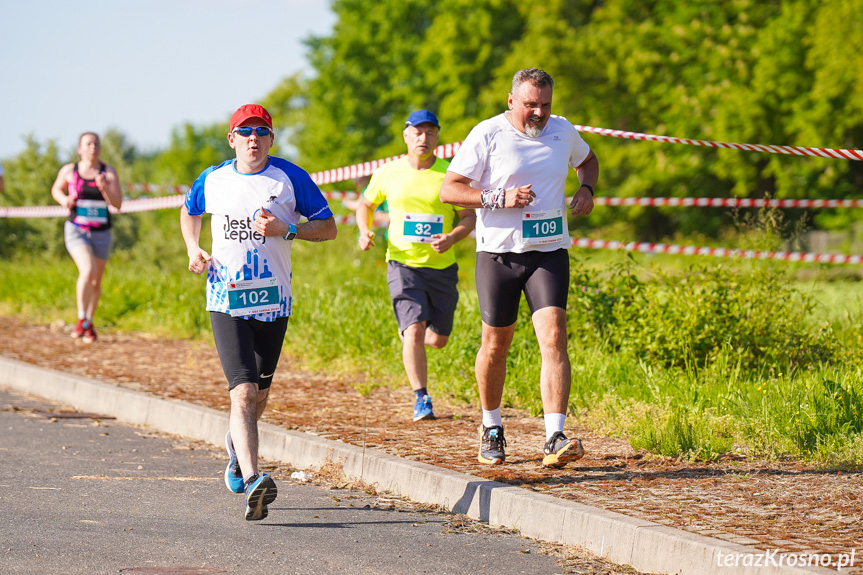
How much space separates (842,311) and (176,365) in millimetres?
6413

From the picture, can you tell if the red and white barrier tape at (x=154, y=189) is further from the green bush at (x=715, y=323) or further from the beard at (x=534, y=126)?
the beard at (x=534, y=126)

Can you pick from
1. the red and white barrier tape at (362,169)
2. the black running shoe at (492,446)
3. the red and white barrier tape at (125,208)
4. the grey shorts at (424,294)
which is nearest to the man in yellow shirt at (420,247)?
the grey shorts at (424,294)

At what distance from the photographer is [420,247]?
25.2 ft

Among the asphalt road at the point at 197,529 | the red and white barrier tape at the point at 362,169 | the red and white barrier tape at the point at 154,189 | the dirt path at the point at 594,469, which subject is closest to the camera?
the asphalt road at the point at 197,529

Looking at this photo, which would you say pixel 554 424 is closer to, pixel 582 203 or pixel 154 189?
pixel 582 203

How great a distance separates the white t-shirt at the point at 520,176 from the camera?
5973 millimetres

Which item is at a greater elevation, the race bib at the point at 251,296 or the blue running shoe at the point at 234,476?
the race bib at the point at 251,296

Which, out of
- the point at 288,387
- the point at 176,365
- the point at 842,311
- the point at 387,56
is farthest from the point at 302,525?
the point at 387,56

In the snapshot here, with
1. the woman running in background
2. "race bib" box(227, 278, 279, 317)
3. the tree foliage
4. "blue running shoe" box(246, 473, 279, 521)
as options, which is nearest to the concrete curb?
"blue running shoe" box(246, 473, 279, 521)

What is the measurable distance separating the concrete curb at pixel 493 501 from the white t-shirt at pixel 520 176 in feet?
4.29

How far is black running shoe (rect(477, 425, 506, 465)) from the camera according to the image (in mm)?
6156

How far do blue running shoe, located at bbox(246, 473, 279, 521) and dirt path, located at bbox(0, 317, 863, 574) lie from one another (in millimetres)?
1250

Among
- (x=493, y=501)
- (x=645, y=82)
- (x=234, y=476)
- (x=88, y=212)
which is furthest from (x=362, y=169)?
(x=645, y=82)

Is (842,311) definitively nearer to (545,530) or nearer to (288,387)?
(288,387)
